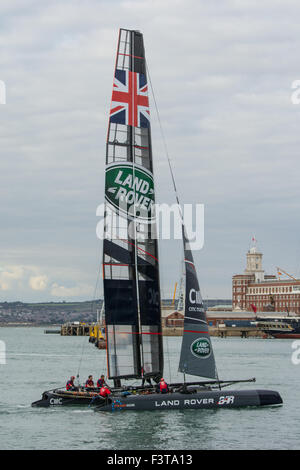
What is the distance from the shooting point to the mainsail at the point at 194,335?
32.4m

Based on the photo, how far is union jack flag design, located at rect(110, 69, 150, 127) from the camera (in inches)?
1289

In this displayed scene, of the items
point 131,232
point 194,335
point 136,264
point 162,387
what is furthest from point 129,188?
point 162,387

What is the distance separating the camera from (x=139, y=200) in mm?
32969

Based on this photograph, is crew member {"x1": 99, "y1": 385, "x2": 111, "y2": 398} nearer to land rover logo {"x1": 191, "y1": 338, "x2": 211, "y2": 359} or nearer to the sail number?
land rover logo {"x1": 191, "y1": 338, "x2": 211, "y2": 359}

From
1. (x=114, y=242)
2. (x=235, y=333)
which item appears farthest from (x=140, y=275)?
(x=235, y=333)

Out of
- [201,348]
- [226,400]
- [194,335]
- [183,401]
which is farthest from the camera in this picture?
[194,335]

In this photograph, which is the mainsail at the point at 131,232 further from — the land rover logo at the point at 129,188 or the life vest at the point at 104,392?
the life vest at the point at 104,392

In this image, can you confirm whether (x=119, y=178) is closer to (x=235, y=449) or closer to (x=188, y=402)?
(x=188, y=402)

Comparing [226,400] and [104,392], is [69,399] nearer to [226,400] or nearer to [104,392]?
[104,392]

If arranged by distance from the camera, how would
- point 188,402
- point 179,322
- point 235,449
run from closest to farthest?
point 235,449
point 188,402
point 179,322

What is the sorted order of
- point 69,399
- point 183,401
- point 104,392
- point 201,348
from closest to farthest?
1. point 183,401
2. point 104,392
3. point 69,399
4. point 201,348

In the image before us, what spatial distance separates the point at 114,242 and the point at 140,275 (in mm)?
1843

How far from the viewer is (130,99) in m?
32.9

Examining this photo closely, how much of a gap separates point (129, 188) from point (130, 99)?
3.78 m
